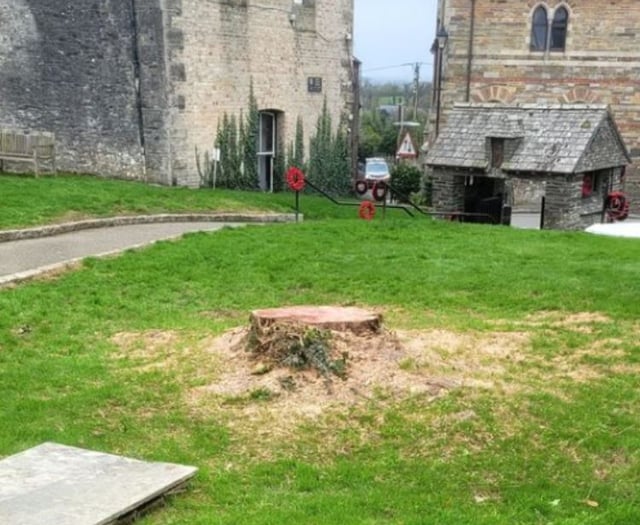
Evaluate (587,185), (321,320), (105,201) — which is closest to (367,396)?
(321,320)

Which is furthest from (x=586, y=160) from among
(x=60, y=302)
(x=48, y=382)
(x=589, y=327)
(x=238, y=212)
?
(x=48, y=382)

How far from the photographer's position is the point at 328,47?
25547mm

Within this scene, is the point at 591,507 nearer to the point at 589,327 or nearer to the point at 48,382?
the point at 589,327

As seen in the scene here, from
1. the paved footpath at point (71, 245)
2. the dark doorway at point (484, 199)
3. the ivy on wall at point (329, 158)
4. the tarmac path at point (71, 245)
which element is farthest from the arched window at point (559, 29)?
the tarmac path at point (71, 245)

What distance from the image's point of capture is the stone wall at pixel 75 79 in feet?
67.9

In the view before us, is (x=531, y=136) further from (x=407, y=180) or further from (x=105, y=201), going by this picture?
(x=407, y=180)

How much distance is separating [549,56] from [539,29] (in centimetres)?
99

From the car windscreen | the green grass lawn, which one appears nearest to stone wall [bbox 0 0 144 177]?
the green grass lawn

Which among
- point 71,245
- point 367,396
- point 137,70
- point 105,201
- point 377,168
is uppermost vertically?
point 137,70

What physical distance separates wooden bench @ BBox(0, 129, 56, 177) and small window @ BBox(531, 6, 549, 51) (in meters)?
16.7

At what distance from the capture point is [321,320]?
702cm

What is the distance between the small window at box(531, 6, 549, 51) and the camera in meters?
27.6

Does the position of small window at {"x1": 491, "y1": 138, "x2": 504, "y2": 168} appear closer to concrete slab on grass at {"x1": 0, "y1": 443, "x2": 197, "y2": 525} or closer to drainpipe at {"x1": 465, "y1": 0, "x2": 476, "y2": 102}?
drainpipe at {"x1": 465, "y1": 0, "x2": 476, "y2": 102}

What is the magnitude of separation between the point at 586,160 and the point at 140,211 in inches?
374
